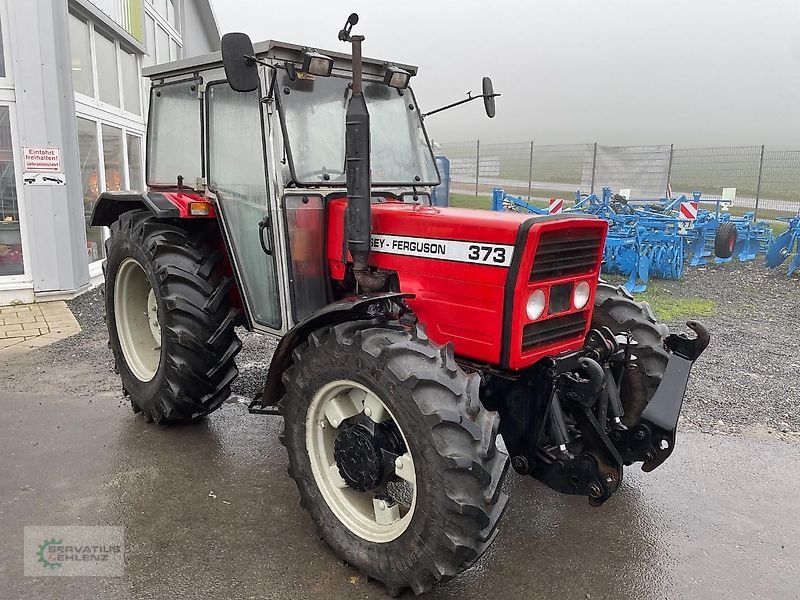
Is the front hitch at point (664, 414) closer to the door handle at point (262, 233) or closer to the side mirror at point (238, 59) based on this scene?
the door handle at point (262, 233)

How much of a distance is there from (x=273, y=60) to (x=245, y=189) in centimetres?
75

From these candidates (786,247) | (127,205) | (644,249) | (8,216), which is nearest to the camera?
(127,205)

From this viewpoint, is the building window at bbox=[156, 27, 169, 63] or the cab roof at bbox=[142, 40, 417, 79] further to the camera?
the building window at bbox=[156, 27, 169, 63]

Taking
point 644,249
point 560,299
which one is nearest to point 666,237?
point 644,249

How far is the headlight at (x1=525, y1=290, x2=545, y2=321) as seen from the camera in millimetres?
2908

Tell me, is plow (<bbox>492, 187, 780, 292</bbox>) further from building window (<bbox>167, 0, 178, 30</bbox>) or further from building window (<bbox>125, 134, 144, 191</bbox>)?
building window (<bbox>167, 0, 178, 30</bbox>)

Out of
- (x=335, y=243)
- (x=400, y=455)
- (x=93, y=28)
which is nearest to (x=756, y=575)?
(x=400, y=455)

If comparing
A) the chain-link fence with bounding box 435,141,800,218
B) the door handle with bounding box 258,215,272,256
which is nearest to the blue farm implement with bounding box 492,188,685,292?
the chain-link fence with bounding box 435,141,800,218

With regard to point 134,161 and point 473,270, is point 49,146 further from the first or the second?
point 473,270

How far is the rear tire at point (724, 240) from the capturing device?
39.0 ft

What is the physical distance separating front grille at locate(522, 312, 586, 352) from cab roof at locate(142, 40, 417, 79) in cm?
189

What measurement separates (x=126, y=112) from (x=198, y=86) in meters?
7.17

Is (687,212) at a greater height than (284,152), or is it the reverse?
(284,152)

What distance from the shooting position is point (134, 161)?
10.9 metres
